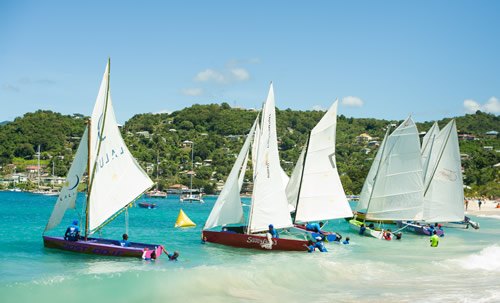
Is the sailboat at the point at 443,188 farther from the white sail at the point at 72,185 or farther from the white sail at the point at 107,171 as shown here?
the white sail at the point at 72,185

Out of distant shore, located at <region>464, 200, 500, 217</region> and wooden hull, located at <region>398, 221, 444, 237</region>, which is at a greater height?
distant shore, located at <region>464, 200, 500, 217</region>

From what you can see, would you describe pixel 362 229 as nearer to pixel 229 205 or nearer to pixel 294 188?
pixel 294 188

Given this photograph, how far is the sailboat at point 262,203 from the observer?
1307 inches

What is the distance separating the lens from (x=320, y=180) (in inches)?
1543

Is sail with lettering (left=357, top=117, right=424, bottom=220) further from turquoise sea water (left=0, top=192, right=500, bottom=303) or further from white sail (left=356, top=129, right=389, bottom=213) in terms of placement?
turquoise sea water (left=0, top=192, right=500, bottom=303)

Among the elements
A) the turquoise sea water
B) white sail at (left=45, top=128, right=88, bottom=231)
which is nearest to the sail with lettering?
the turquoise sea water

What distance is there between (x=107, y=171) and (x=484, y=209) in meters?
66.4

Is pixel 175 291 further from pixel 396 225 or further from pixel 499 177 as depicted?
pixel 499 177

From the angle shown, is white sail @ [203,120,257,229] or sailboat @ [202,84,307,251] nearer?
sailboat @ [202,84,307,251]

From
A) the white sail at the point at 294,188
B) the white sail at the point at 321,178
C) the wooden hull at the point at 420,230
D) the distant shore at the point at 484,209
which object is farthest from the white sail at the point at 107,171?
the distant shore at the point at 484,209

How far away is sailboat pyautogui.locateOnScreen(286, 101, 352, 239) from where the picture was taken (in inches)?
1522

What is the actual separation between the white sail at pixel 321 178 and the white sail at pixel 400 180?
5564 millimetres

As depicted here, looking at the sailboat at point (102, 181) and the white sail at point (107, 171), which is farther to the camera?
the white sail at point (107, 171)

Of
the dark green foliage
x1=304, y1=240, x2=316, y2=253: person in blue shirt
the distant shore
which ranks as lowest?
x1=304, y1=240, x2=316, y2=253: person in blue shirt
